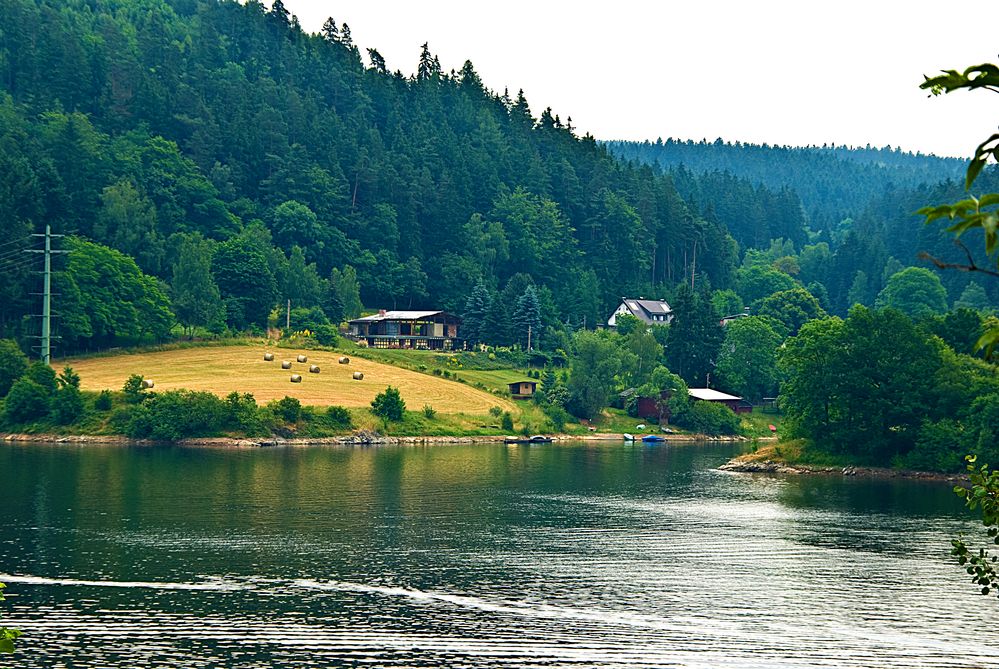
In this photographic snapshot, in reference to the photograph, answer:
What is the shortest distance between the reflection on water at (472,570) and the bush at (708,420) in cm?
5366

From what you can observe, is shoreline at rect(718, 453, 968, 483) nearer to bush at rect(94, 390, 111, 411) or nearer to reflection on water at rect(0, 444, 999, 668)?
reflection on water at rect(0, 444, 999, 668)

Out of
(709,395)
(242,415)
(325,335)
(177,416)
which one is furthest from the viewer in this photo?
(325,335)

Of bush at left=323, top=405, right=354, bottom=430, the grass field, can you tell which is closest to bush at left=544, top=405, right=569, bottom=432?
the grass field

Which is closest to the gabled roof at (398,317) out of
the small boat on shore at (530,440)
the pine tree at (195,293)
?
the pine tree at (195,293)

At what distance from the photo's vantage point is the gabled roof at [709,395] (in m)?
166

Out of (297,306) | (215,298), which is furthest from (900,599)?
(297,306)

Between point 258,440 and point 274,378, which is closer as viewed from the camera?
point 258,440

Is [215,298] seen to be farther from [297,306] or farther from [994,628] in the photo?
[994,628]

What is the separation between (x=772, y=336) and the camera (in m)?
185

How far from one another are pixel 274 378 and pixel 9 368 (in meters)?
28.4

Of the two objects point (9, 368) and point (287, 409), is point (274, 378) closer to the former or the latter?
point (287, 409)

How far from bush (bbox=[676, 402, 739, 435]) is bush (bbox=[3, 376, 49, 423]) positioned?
7777 cm

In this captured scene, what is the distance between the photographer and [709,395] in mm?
167625

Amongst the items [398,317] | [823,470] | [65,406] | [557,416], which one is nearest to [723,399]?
[557,416]
